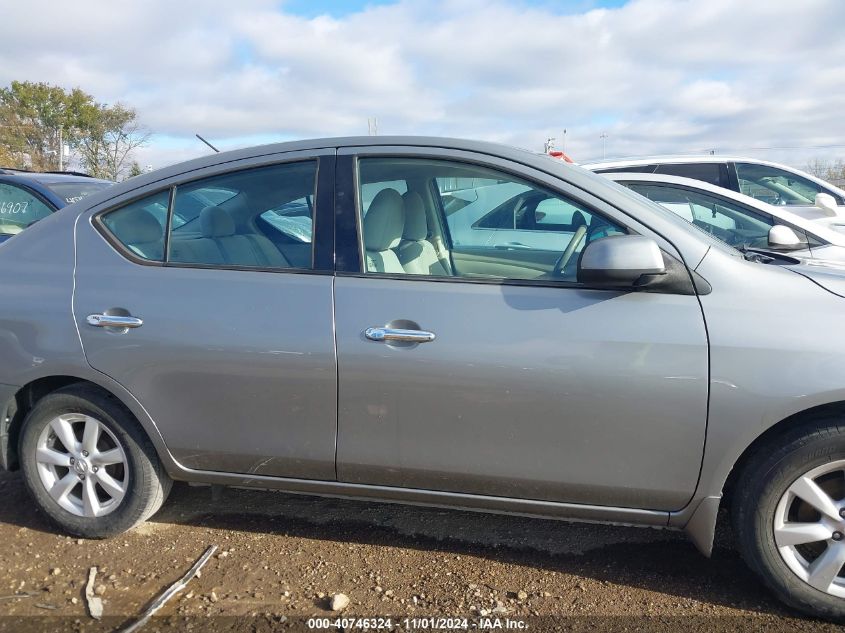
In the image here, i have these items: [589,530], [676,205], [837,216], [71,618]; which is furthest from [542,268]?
[837,216]

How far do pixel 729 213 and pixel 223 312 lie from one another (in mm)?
4628

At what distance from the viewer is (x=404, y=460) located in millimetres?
2721

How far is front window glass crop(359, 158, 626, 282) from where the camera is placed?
2.73 meters

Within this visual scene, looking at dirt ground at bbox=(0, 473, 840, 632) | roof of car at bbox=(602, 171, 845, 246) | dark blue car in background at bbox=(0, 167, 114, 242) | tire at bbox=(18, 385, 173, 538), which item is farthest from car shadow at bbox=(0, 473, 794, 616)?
dark blue car in background at bbox=(0, 167, 114, 242)

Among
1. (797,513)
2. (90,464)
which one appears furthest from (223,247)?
Answer: (797,513)

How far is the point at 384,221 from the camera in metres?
2.92

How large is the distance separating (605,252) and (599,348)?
0.34 meters

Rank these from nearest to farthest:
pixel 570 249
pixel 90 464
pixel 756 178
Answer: pixel 570 249
pixel 90 464
pixel 756 178

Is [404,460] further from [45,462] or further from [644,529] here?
[45,462]

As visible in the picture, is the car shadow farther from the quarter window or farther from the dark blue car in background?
the dark blue car in background

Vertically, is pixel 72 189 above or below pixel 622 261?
above

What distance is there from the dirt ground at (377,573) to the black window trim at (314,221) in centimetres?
124

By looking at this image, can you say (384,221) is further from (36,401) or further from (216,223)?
(36,401)

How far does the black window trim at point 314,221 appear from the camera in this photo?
2807mm
